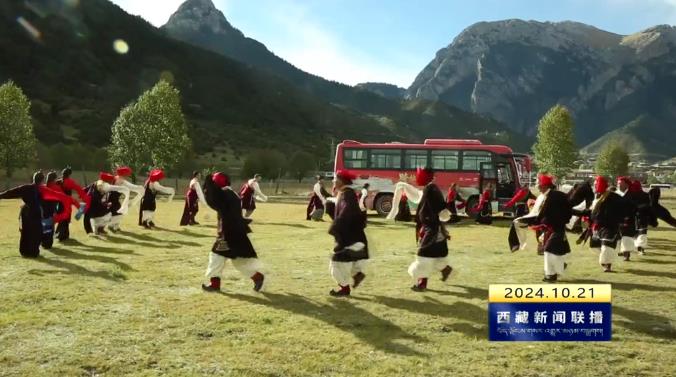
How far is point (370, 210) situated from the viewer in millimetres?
27922

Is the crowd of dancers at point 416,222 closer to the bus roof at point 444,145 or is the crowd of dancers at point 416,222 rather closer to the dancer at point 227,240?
the dancer at point 227,240

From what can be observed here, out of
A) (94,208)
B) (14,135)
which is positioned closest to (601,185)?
(94,208)

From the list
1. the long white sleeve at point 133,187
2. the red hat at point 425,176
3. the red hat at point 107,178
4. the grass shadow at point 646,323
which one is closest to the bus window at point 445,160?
the long white sleeve at point 133,187

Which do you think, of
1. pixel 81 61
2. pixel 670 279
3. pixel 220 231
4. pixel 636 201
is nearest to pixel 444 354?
pixel 220 231

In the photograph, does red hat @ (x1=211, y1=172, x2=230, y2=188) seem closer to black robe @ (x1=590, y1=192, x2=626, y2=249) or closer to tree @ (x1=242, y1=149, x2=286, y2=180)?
black robe @ (x1=590, y1=192, x2=626, y2=249)

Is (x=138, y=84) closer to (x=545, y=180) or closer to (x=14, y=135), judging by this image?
(x=14, y=135)

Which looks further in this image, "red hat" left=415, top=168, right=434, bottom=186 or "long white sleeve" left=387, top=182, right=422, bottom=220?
"long white sleeve" left=387, top=182, right=422, bottom=220

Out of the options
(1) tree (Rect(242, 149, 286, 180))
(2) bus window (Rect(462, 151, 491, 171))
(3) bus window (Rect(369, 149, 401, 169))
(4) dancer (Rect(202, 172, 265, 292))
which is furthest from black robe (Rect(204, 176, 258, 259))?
(1) tree (Rect(242, 149, 286, 180))

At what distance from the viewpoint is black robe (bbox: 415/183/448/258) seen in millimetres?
8680

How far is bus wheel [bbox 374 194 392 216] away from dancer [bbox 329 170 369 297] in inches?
672

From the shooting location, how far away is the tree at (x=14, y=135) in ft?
160

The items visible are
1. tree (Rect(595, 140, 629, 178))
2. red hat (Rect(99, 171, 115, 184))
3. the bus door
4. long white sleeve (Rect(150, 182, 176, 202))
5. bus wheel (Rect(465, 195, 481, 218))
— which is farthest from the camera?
tree (Rect(595, 140, 629, 178))

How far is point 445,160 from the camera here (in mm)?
25688

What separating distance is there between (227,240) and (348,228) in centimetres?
180
